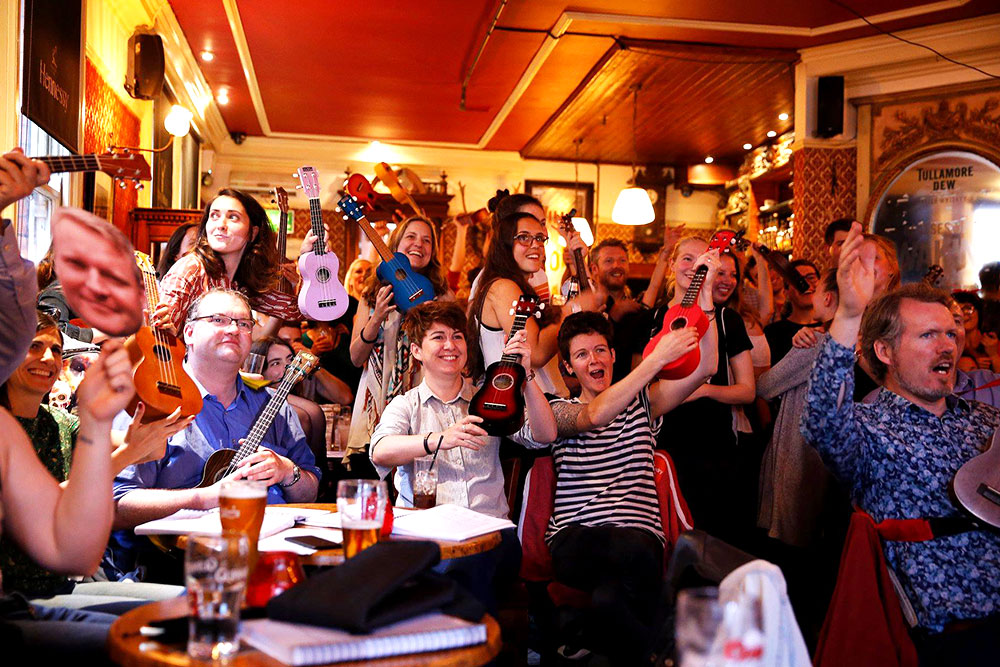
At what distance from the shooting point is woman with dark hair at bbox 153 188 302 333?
11.4 feet

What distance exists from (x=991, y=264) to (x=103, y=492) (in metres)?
6.93

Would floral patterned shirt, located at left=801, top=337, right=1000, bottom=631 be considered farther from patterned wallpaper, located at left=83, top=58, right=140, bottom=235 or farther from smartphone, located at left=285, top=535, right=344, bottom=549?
patterned wallpaper, located at left=83, top=58, right=140, bottom=235

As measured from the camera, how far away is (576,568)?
9.64 feet

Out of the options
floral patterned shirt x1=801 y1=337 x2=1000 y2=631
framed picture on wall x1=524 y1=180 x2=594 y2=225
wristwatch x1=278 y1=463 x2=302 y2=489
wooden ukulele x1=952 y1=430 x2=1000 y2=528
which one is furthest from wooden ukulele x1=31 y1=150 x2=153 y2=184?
framed picture on wall x1=524 y1=180 x2=594 y2=225

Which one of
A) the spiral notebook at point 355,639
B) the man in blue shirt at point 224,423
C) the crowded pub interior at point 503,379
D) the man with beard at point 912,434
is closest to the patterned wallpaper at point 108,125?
the crowded pub interior at point 503,379

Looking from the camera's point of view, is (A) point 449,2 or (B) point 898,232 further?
(B) point 898,232

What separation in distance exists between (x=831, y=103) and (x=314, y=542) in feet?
21.0

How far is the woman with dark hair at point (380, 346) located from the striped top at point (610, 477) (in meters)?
0.98

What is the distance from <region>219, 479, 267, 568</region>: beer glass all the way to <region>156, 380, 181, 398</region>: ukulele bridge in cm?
62

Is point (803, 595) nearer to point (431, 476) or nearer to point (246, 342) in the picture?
point (431, 476)

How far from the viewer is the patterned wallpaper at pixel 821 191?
24.3 feet

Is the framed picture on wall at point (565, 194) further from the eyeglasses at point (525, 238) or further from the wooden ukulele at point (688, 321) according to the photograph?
the wooden ukulele at point (688, 321)

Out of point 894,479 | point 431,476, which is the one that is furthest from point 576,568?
A: point 894,479

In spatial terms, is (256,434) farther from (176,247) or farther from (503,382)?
(176,247)
